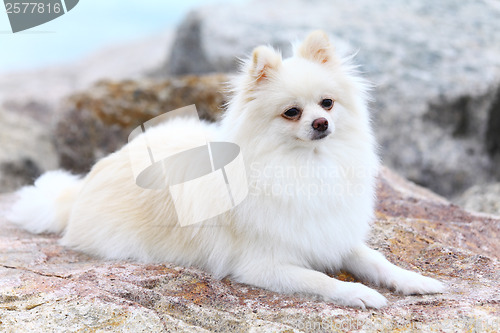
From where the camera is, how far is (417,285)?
3.46 metres

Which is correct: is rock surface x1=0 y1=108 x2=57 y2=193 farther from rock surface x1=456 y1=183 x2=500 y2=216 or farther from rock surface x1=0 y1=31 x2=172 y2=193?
rock surface x1=456 y1=183 x2=500 y2=216

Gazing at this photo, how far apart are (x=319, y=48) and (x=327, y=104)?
17.1 inches

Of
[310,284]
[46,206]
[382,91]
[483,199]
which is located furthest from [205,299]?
[382,91]

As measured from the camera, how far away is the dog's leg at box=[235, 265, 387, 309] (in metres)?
3.25

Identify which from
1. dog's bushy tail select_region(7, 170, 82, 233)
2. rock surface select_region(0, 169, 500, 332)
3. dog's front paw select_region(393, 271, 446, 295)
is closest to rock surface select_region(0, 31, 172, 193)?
dog's bushy tail select_region(7, 170, 82, 233)

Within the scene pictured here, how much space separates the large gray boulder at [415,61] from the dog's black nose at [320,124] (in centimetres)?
369

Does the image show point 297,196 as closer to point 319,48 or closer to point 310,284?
point 310,284

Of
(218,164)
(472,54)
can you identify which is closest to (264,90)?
(218,164)

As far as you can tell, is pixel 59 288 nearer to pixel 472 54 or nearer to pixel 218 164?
pixel 218 164

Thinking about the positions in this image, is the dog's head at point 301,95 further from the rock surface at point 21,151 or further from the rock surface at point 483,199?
the rock surface at point 21,151

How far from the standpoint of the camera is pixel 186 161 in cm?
399

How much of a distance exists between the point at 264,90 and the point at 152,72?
978cm

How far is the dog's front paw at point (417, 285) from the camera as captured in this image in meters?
3.44

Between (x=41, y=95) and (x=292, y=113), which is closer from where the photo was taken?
(x=292, y=113)
